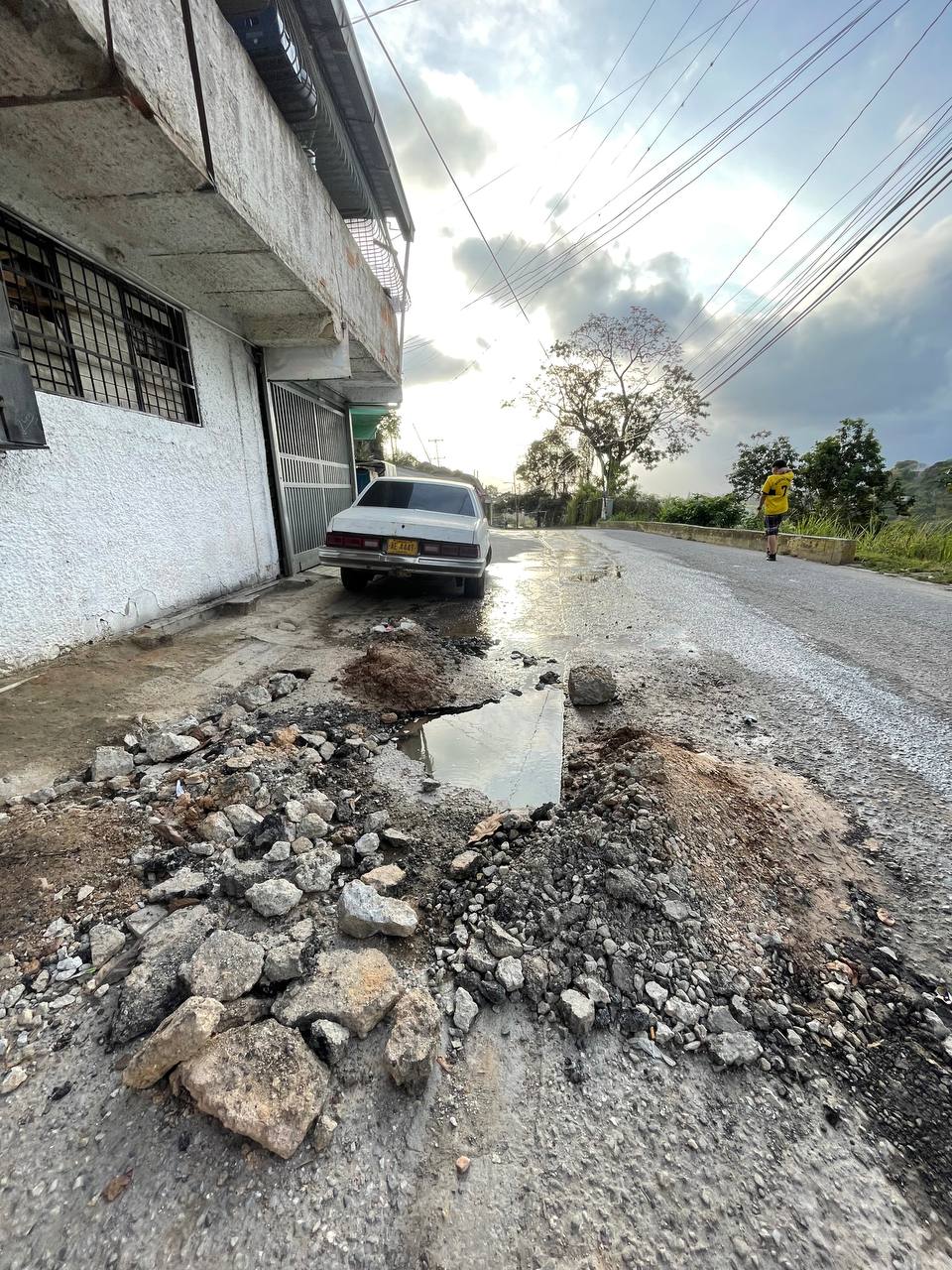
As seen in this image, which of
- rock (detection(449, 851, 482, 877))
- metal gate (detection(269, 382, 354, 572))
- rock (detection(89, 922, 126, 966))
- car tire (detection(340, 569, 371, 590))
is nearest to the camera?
rock (detection(89, 922, 126, 966))

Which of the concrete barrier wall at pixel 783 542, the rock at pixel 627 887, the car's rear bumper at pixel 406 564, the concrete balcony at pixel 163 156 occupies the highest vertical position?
the concrete balcony at pixel 163 156

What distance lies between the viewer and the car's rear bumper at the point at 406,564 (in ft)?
17.0

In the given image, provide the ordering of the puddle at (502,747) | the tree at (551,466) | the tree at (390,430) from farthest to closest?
the tree at (551,466) → the tree at (390,430) → the puddle at (502,747)

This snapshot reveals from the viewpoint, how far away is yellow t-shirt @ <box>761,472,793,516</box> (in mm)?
9805

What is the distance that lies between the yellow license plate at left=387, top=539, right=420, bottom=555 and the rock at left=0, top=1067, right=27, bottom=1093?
14.4ft

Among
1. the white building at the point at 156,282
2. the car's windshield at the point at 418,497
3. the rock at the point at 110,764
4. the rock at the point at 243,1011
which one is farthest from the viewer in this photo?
the car's windshield at the point at 418,497

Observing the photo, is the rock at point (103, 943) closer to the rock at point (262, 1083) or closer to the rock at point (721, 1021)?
the rock at point (262, 1083)

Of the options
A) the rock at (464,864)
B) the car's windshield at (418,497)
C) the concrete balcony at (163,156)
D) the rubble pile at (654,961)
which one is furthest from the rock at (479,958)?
the car's windshield at (418,497)

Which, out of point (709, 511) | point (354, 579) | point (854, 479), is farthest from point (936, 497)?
point (354, 579)

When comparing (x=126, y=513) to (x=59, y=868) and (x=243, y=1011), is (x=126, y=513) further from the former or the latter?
(x=243, y=1011)

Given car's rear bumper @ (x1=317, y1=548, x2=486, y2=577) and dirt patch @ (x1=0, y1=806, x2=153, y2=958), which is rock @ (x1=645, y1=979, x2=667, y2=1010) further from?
car's rear bumper @ (x1=317, y1=548, x2=486, y2=577)

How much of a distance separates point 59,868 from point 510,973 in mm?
1511

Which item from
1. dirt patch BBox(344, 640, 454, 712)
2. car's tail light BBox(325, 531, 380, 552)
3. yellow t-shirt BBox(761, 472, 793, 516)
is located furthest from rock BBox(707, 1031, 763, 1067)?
yellow t-shirt BBox(761, 472, 793, 516)

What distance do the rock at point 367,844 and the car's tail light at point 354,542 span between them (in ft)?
12.1
